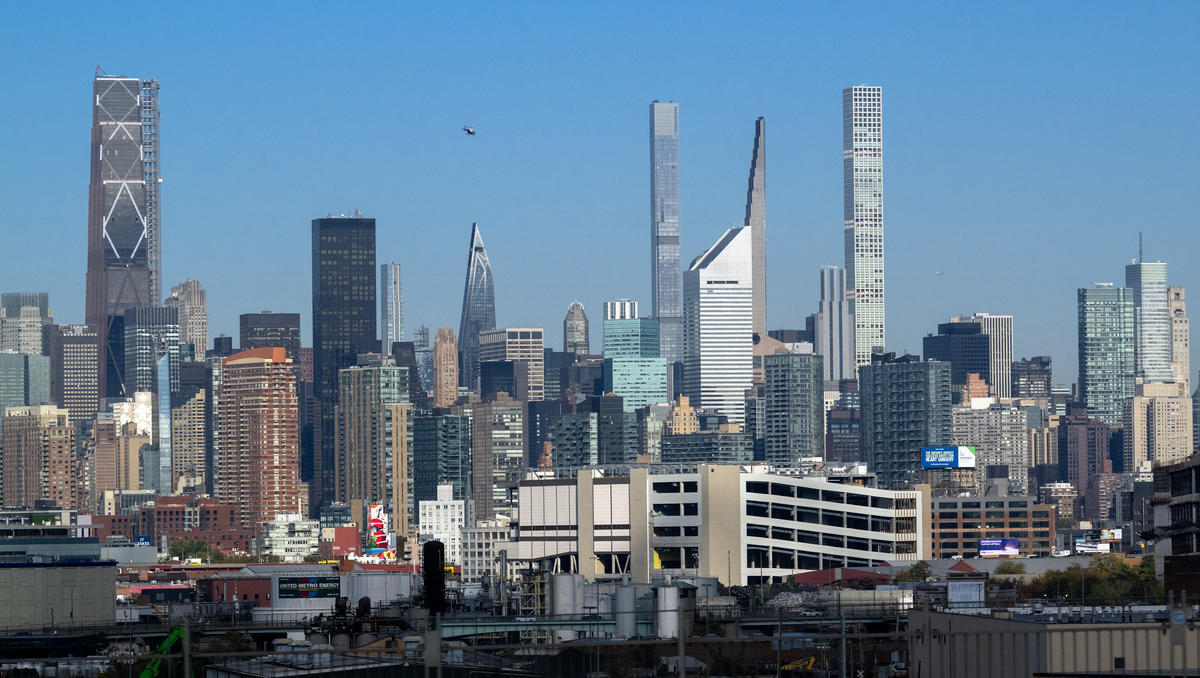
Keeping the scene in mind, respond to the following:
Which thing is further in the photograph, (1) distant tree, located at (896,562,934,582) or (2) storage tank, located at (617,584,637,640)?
(1) distant tree, located at (896,562,934,582)

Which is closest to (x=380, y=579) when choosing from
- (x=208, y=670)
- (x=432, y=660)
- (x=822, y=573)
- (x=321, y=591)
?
(x=321, y=591)

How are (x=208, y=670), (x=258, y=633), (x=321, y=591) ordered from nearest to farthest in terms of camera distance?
(x=208, y=670), (x=258, y=633), (x=321, y=591)

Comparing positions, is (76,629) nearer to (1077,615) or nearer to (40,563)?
(40,563)

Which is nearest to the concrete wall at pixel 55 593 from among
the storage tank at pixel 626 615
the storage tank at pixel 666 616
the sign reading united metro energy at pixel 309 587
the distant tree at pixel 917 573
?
the sign reading united metro energy at pixel 309 587

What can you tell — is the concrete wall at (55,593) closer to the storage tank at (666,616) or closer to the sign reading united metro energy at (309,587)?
the sign reading united metro energy at (309,587)

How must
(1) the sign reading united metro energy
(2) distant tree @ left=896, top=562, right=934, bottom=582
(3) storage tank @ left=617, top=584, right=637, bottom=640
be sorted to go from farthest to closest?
(2) distant tree @ left=896, top=562, right=934, bottom=582 → (1) the sign reading united metro energy → (3) storage tank @ left=617, top=584, right=637, bottom=640

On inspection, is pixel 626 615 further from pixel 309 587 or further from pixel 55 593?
pixel 55 593

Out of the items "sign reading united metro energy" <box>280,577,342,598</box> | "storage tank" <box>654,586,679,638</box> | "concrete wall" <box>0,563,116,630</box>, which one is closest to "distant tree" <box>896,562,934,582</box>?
"sign reading united metro energy" <box>280,577,342,598</box>

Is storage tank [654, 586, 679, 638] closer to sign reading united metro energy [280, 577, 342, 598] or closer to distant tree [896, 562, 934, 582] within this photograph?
sign reading united metro energy [280, 577, 342, 598]

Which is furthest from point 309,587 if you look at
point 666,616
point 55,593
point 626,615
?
point 626,615
